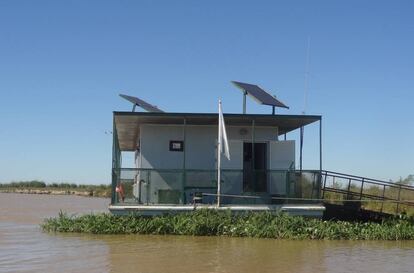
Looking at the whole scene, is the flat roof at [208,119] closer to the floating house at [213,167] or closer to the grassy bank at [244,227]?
the floating house at [213,167]

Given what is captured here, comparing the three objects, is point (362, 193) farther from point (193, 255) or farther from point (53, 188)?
point (53, 188)

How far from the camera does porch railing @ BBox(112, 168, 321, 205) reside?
18.8 m

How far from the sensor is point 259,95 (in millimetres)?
20828

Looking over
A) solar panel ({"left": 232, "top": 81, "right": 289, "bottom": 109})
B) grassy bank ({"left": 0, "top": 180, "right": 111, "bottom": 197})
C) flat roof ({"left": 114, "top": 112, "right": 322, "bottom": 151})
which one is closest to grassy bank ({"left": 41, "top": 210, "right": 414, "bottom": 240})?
flat roof ({"left": 114, "top": 112, "right": 322, "bottom": 151})

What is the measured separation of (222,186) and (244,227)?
6.90 ft

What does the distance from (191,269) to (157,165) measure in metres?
9.44

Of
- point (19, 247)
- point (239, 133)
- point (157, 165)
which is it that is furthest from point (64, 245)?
point (239, 133)

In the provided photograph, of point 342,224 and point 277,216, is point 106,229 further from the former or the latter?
point 342,224

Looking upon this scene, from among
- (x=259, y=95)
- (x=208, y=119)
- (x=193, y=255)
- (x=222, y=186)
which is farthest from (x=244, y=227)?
(x=259, y=95)

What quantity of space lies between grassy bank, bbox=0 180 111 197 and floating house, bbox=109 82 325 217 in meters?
68.4

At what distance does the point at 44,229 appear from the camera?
778 inches

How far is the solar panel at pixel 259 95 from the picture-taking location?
19.9 m

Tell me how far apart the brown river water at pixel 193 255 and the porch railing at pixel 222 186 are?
198cm

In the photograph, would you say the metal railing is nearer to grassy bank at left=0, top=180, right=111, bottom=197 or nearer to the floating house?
the floating house
